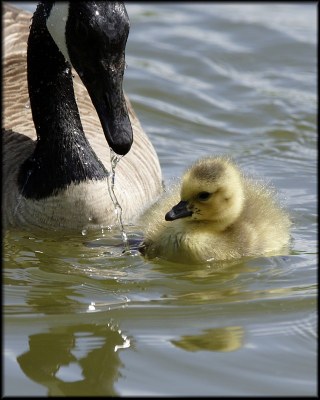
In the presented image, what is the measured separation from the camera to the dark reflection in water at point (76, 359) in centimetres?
461

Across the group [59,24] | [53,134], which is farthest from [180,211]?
[59,24]

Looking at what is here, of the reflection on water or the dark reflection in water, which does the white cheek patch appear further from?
the reflection on water

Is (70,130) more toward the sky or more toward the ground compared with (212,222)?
more toward the sky

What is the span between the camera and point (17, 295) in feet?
18.1

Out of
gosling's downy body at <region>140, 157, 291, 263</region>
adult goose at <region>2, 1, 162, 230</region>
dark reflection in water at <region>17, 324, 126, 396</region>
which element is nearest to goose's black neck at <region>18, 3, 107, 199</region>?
adult goose at <region>2, 1, 162, 230</region>

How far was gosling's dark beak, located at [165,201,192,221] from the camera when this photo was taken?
228 inches

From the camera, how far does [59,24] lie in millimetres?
6027

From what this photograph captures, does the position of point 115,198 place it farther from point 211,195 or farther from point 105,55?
point 105,55

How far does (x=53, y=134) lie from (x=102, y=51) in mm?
956

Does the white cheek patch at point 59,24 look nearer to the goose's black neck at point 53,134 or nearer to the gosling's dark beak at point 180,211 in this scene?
the goose's black neck at point 53,134

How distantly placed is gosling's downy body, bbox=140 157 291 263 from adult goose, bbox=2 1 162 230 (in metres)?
0.45

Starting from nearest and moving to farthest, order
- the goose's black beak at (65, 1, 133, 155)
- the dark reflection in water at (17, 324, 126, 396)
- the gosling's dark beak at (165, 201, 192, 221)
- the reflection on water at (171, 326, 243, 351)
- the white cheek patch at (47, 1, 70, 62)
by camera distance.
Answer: the dark reflection in water at (17, 324, 126, 396), the reflection on water at (171, 326, 243, 351), the goose's black beak at (65, 1, 133, 155), the gosling's dark beak at (165, 201, 192, 221), the white cheek patch at (47, 1, 70, 62)

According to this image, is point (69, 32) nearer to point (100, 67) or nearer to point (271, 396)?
point (100, 67)

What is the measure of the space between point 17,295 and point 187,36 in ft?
20.4
